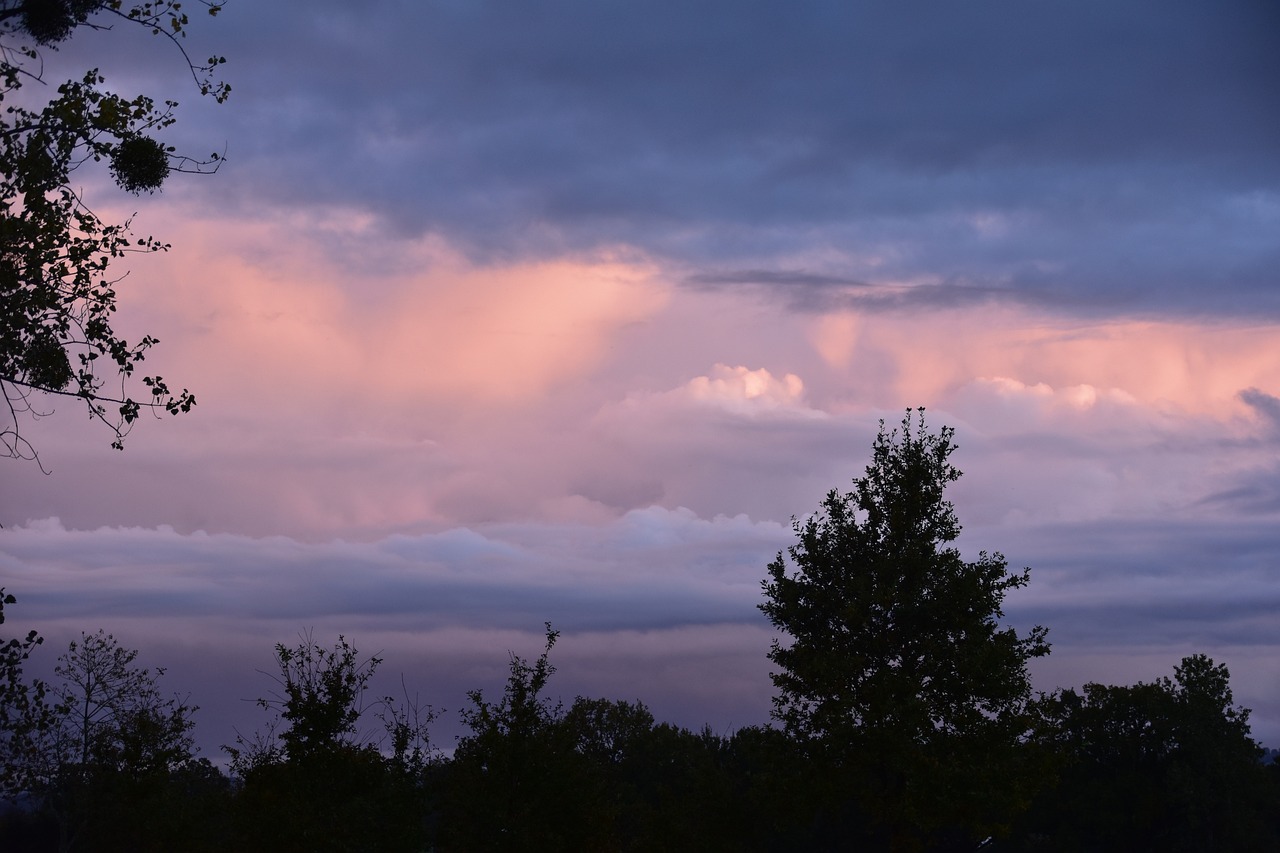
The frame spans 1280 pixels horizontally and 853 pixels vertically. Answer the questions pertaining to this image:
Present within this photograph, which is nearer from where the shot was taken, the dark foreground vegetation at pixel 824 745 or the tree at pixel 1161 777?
the dark foreground vegetation at pixel 824 745

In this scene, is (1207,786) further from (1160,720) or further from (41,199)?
(41,199)

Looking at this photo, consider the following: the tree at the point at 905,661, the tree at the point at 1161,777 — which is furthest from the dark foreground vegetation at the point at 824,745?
the tree at the point at 1161,777

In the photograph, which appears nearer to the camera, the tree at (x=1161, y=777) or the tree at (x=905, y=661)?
the tree at (x=905, y=661)

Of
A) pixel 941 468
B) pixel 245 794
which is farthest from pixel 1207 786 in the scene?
pixel 245 794

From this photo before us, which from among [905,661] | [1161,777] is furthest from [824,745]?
[1161,777]

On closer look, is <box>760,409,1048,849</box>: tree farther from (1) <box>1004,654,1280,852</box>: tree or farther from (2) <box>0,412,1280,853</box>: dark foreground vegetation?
(1) <box>1004,654,1280,852</box>: tree

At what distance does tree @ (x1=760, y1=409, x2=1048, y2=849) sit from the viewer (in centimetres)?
4156

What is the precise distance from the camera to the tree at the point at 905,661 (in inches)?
1636

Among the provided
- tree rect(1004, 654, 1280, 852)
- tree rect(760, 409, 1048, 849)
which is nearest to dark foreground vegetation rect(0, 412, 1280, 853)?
tree rect(760, 409, 1048, 849)

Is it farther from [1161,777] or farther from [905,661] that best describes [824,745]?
[1161,777]

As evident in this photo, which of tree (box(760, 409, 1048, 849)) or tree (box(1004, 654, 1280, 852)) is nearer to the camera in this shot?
tree (box(760, 409, 1048, 849))

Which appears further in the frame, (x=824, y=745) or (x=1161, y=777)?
(x=1161, y=777)

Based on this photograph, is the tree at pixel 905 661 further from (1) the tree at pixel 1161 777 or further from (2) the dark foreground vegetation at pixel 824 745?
(1) the tree at pixel 1161 777

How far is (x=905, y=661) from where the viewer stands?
44.4 meters
